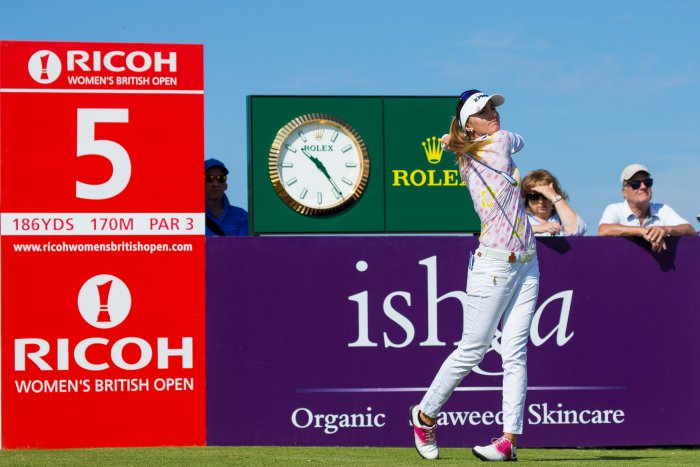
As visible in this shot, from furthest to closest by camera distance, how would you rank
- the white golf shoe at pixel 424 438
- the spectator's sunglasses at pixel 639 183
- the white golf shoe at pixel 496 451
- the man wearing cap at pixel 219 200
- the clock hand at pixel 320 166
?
the clock hand at pixel 320 166 → the man wearing cap at pixel 219 200 → the spectator's sunglasses at pixel 639 183 → the white golf shoe at pixel 424 438 → the white golf shoe at pixel 496 451

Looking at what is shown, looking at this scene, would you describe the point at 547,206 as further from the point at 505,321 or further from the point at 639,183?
the point at 505,321

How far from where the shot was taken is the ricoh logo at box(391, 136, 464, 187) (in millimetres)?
9406

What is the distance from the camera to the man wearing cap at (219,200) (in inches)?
341

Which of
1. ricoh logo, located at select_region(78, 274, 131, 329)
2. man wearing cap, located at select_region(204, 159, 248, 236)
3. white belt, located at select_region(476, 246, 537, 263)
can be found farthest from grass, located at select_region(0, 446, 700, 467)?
man wearing cap, located at select_region(204, 159, 248, 236)

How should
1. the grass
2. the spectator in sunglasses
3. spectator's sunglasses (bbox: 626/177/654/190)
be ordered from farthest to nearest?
spectator's sunglasses (bbox: 626/177/654/190), the spectator in sunglasses, the grass

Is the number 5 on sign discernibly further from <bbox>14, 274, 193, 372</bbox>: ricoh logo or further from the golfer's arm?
the golfer's arm

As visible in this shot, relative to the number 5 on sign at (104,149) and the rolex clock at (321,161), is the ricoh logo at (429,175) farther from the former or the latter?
the number 5 on sign at (104,149)

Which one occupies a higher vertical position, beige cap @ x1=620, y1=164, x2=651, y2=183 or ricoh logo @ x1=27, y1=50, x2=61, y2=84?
ricoh logo @ x1=27, y1=50, x2=61, y2=84

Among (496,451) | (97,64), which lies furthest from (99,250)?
(496,451)

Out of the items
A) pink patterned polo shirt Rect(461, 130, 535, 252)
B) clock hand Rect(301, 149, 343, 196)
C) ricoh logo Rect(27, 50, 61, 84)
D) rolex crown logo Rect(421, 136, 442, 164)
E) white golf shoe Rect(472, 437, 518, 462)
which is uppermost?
ricoh logo Rect(27, 50, 61, 84)

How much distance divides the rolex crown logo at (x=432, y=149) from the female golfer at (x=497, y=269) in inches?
127

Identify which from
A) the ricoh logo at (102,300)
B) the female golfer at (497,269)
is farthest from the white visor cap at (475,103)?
the ricoh logo at (102,300)

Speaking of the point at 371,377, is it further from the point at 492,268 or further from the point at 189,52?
the point at 189,52

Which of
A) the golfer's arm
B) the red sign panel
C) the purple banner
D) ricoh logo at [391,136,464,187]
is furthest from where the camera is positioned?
ricoh logo at [391,136,464,187]
